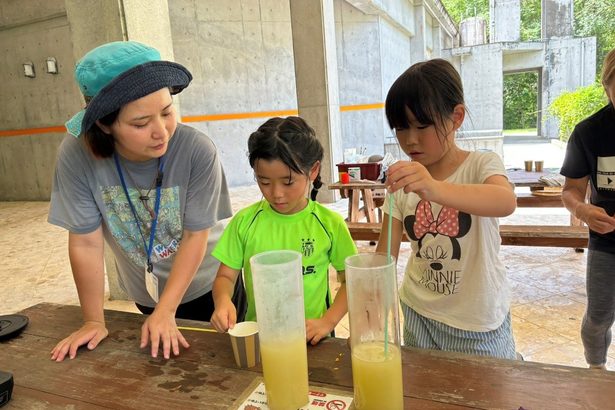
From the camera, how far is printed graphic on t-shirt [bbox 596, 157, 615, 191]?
1.83 meters

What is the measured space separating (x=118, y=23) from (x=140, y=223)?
2.14 metres

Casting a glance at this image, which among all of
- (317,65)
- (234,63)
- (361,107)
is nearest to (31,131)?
(234,63)

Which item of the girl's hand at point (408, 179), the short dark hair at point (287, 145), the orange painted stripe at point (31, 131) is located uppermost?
the orange painted stripe at point (31, 131)

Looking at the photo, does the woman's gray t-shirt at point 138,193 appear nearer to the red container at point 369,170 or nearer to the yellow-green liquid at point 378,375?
the yellow-green liquid at point 378,375

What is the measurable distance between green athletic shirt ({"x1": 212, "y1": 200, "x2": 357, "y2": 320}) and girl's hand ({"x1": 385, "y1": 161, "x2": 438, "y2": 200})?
0.43 meters

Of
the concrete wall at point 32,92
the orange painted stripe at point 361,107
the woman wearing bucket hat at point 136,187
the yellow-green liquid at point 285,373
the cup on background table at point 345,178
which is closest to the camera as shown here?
the yellow-green liquid at point 285,373

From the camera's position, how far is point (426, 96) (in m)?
1.24

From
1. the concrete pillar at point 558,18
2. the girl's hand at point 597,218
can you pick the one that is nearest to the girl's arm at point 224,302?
the girl's hand at point 597,218

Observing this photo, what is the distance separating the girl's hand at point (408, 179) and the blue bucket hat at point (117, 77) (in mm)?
665

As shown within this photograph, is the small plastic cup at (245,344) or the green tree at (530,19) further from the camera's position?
the green tree at (530,19)

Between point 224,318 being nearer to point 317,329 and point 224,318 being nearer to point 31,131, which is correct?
point 317,329

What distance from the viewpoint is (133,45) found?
1.24 m

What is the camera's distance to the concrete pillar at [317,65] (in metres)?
6.78

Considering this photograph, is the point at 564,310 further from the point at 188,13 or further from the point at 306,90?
the point at 188,13
